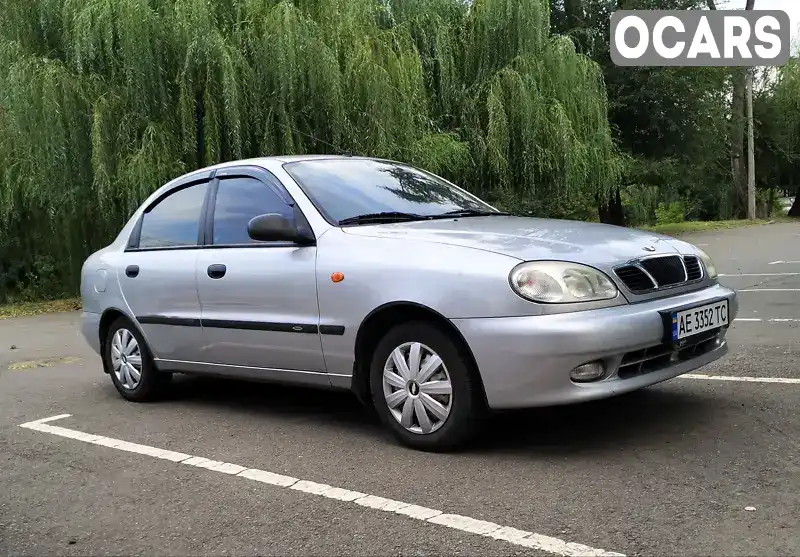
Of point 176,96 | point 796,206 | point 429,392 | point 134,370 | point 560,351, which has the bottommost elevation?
point 796,206

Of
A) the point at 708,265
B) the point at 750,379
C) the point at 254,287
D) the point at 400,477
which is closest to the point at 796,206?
the point at 750,379

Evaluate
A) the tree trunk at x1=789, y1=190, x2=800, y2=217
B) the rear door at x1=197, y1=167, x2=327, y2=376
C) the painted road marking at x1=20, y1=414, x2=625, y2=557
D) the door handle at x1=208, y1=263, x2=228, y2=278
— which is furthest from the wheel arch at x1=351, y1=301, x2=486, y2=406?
the tree trunk at x1=789, y1=190, x2=800, y2=217

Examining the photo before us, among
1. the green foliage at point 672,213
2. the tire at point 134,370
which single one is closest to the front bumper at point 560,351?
the tire at point 134,370

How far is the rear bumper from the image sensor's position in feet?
21.5

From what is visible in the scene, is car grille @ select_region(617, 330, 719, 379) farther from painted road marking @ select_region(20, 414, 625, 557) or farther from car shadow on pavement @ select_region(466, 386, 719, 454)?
painted road marking @ select_region(20, 414, 625, 557)

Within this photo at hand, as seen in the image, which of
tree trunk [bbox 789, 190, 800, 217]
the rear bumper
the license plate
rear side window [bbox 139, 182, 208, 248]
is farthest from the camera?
tree trunk [bbox 789, 190, 800, 217]

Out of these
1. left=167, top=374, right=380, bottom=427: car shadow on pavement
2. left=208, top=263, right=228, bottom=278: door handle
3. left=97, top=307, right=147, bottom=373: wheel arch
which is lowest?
left=167, top=374, right=380, bottom=427: car shadow on pavement

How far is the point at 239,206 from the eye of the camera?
5535 millimetres

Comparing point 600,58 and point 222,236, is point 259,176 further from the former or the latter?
point 600,58

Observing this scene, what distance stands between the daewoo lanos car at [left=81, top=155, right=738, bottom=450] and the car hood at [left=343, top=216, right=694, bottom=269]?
0.04ft

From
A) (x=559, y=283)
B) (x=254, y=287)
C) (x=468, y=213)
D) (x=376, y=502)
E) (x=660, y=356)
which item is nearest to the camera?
(x=376, y=502)

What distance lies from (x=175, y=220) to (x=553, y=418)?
2.91 metres

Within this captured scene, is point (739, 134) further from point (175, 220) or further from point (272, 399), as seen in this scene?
point (175, 220)

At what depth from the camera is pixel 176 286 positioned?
5707 mm
